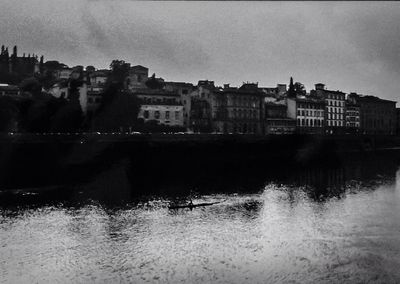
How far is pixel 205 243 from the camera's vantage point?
24297 mm

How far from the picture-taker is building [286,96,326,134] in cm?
9767

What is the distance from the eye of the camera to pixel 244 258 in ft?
72.4

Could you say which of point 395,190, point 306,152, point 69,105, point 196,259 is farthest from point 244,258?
point 306,152

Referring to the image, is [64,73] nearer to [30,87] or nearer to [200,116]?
[30,87]

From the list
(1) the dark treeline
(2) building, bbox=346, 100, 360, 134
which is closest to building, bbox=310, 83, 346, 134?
(2) building, bbox=346, 100, 360, 134

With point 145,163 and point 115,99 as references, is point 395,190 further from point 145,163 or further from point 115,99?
point 115,99

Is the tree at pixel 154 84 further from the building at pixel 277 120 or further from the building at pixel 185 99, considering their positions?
the building at pixel 277 120

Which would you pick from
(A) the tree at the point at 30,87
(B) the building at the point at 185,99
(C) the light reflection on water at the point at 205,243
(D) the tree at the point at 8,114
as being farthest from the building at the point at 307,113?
(C) the light reflection on water at the point at 205,243

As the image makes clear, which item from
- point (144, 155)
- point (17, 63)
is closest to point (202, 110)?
point (144, 155)

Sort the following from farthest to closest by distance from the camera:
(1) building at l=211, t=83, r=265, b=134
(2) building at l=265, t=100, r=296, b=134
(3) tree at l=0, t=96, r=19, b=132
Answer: (2) building at l=265, t=100, r=296, b=134, (1) building at l=211, t=83, r=265, b=134, (3) tree at l=0, t=96, r=19, b=132

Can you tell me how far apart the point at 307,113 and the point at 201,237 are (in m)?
80.2

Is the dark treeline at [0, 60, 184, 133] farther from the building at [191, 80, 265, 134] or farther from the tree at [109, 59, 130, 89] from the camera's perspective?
the tree at [109, 59, 130, 89]

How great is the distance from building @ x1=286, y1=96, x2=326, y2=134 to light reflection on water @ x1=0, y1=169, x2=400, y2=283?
6305 cm

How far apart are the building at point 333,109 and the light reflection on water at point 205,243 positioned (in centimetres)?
7395
